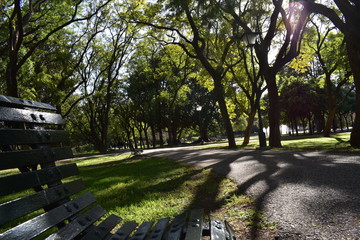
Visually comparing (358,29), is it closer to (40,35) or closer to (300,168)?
(300,168)

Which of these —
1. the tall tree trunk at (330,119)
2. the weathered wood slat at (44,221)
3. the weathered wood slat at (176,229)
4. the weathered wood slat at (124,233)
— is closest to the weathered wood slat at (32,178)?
the weathered wood slat at (44,221)

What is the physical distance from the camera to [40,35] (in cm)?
1555

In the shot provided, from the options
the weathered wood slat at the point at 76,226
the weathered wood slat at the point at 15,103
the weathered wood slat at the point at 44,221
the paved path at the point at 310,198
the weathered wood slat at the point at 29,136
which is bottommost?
the paved path at the point at 310,198

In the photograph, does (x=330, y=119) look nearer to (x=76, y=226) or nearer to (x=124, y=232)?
(x=124, y=232)

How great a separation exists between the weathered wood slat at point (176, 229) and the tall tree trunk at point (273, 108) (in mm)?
12756

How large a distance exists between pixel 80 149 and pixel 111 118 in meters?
25.7

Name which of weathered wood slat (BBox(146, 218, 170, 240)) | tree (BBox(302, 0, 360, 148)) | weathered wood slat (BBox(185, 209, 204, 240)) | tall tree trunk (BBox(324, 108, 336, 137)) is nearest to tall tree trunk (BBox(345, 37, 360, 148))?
tree (BBox(302, 0, 360, 148))

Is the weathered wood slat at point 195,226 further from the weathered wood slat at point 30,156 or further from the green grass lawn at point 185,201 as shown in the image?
the weathered wood slat at point 30,156

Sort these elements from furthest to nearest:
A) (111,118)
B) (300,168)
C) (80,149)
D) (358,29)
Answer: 1. (80,149)
2. (111,118)
3. (358,29)
4. (300,168)

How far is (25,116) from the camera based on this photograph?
6.88 ft

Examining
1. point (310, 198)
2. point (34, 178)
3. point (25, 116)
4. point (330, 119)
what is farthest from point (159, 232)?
point (330, 119)

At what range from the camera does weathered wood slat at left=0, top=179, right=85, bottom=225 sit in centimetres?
155

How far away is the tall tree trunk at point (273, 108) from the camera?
14391 millimetres

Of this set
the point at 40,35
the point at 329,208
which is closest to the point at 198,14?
the point at 40,35
